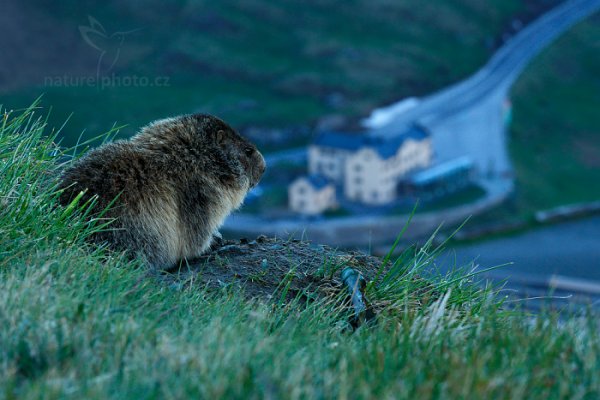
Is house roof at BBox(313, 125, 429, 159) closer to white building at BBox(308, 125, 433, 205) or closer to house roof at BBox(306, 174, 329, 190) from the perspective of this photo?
white building at BBox(308, 125, 433, 205)

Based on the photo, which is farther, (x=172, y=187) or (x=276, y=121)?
(x=276, y=121)

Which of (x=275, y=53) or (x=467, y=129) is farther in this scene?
(x=275, y=53)

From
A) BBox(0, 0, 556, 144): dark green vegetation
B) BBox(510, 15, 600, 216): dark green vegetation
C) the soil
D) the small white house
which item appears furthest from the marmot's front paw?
BBox(0, 0, 556, 144): dark green vegetation

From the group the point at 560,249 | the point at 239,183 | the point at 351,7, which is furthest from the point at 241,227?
the point at 239,183

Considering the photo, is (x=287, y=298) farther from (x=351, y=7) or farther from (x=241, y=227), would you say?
(x=351, y=7)

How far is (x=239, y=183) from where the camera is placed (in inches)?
309

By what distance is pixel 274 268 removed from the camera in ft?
23.4

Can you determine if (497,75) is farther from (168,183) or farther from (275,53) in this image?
(168,183)

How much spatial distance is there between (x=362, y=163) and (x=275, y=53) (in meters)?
29.0

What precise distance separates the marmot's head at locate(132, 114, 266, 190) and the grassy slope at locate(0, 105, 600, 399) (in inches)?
73.4

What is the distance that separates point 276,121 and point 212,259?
279 ft

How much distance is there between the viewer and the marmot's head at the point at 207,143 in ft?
24.8

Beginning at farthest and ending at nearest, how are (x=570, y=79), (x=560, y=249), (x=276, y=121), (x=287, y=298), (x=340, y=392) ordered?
(x=570, y=79), (x=276, y=121), (x=560, y=249), (x=287, y=298), (x=340, y=392)

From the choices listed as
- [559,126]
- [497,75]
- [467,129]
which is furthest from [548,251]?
[497,75]
